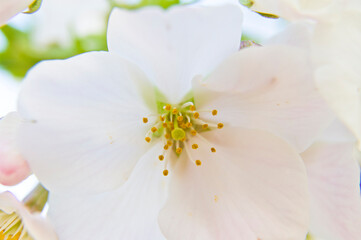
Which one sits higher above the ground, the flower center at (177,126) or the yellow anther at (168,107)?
the yellow anther at (168,107)

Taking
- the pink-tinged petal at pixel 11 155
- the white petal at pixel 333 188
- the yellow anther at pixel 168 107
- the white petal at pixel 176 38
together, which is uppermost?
the white petal at pixel 176 38

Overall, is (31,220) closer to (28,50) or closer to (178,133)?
(178,133)

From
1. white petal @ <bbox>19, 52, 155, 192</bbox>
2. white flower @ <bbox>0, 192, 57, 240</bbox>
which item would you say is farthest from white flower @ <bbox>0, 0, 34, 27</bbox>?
white flower @ <bbox>0, 192, 57, 240</bbox>

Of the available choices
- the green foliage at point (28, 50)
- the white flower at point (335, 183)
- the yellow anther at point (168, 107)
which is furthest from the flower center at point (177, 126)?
the green foliage at point (28, 50)

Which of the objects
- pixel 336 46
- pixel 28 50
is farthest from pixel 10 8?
pixel 28 50

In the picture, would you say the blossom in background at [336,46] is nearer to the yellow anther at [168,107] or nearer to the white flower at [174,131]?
the white flower at [174,131]

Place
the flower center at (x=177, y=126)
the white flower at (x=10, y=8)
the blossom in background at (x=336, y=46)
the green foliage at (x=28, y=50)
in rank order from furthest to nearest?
the green foliage at (x=28, y=50), the flower center at (x=177, y=126), the white flower at (x=10, y=8), the blossom in background at (x=336, y=46)

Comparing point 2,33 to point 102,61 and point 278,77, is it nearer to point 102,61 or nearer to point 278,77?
point 102,61
